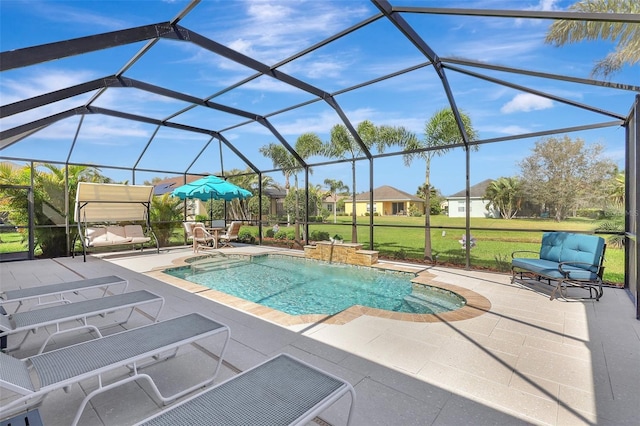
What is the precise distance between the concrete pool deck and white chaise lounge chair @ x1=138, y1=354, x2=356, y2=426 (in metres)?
0.42

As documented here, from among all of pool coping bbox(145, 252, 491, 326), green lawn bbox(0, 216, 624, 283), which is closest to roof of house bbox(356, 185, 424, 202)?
green lawn bbox(0, 216, 624, 283)

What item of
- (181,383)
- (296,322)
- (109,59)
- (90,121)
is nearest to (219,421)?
(181,383)

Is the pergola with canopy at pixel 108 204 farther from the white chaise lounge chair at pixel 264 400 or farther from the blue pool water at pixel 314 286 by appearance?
the white chaise lounge chair at pixel 264 400

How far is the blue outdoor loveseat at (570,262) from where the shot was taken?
481cm

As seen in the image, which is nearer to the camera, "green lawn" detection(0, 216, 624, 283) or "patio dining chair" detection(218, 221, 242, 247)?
"green lawn" detection(0, 216, 624, 283)

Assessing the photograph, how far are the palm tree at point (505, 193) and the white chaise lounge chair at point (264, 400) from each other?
36.3 feet

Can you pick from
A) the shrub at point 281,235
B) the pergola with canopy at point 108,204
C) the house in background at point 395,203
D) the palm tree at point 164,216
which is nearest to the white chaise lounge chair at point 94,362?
the pergola with canopy at point 108,204

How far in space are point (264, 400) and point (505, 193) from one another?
41.2ft

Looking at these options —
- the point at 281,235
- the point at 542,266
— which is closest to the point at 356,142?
the point at 281,235

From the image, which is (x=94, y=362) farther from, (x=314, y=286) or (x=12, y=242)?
(x=12, y=242)

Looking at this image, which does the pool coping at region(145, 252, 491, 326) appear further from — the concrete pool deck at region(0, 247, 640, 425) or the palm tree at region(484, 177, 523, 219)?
the palm tree at region(484, 177, 523, 219)

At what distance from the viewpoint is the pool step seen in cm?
824

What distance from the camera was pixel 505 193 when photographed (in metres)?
11.8

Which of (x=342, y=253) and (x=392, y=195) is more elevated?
(x=392, y=195)
